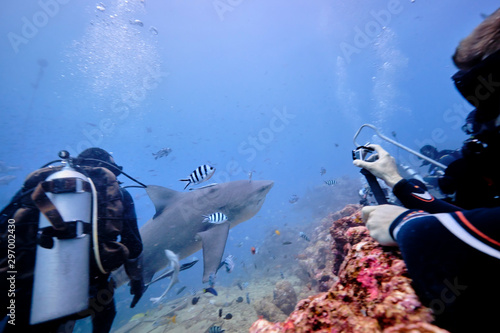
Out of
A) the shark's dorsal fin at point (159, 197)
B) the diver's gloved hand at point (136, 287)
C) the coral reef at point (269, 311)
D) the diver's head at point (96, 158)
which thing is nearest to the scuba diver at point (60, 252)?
the diver's gloved hand at point (136, 287)

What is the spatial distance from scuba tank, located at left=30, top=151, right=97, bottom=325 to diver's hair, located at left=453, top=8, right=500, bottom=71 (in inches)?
179

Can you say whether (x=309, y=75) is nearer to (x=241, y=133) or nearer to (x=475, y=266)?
(x=241, y=133)

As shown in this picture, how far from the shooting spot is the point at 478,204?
1750 mm

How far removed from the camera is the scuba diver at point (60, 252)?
7.72 ft

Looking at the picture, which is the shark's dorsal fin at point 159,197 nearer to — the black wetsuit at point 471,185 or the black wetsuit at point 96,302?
the black wetsuit at point 96,302

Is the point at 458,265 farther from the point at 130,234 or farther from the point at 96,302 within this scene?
the point at 96,302

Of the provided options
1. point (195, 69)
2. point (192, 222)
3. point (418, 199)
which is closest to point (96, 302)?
point (192, 222)

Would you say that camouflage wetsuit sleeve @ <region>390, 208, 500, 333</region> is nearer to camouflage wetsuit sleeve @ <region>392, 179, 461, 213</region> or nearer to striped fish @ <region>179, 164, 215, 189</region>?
camouflage wetsuit sleeve @ <region>392, 179, 461, 213</region>

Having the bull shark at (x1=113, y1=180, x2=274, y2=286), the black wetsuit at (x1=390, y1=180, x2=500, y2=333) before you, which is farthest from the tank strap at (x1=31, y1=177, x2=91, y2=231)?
the black wetsuit at (x1=390, y1=180, x2=500, y2=333)

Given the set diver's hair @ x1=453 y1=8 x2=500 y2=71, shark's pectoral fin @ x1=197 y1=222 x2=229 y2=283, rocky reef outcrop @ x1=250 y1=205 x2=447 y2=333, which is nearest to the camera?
rocky reef outcrop @ x1=250 y1=205 x2=447 y2=333

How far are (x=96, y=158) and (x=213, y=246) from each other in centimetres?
324

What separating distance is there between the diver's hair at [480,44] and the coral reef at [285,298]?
28.5ft

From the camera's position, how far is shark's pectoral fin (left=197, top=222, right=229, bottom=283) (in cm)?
435

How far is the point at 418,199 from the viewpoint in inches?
63.1
